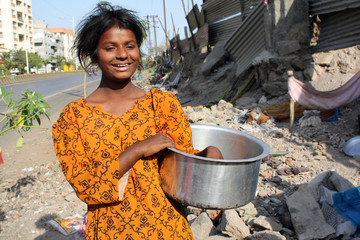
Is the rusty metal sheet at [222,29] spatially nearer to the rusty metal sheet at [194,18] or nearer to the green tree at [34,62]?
the rusty metal sheet at [194,18]

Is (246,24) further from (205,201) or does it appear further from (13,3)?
(13,3)

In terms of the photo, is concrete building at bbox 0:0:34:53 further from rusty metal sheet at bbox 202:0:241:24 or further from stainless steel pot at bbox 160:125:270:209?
stainless steel pot at bbox 160:125:270:209

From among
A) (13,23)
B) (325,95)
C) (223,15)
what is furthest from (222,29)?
(13,23)

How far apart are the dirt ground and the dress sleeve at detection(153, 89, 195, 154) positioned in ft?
7.23

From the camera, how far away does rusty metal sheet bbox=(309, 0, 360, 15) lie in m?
5.58

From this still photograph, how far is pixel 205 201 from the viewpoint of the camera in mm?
1158

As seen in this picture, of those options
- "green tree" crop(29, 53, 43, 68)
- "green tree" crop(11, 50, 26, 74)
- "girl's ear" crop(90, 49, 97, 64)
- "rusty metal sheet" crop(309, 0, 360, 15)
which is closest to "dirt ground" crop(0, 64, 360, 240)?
"rusty metal sheet" crop(309, 0, 360, 15)

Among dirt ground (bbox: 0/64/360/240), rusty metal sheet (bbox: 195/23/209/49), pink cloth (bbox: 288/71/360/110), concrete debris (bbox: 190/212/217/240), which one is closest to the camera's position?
concrete debris (bbox: 190/212/217/240)

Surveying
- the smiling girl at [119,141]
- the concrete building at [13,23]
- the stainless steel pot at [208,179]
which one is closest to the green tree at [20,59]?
the concrete building at [13,23]

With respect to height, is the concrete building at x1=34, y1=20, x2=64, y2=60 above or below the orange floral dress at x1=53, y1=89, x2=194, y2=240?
above

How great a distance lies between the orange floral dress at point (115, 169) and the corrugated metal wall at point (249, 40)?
6575 millimetres

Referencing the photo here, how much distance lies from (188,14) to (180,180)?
1509 centimetres

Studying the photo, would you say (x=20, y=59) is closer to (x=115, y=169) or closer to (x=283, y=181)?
(x=283, y=181)

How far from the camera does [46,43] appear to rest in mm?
69438
